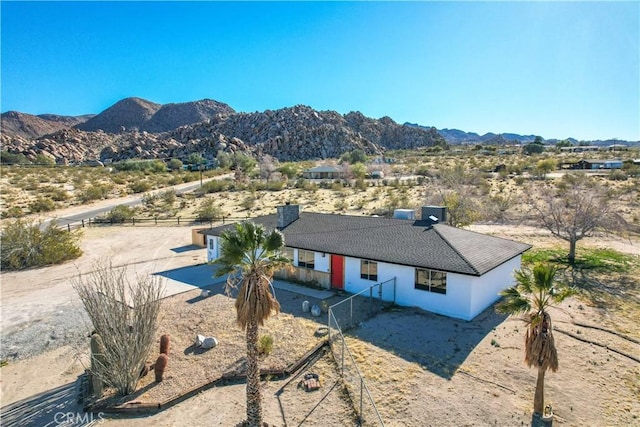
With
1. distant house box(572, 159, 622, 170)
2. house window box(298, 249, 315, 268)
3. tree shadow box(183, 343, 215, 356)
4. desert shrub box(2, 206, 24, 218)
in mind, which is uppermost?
distant house box(572, 159, 622, 170)

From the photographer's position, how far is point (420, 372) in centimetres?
1246

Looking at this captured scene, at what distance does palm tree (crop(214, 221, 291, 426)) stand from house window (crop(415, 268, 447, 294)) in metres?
8.90

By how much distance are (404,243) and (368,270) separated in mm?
2180

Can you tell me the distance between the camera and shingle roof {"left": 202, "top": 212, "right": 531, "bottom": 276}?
16953 millimetres

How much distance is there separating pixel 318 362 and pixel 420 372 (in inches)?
136

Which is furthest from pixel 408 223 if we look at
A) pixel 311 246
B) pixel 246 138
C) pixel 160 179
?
pixel 246 138

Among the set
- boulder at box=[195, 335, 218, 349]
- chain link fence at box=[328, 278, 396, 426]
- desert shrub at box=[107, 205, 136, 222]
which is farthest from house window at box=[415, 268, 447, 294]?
desert shrub at box=[107, 205, 136, 222]

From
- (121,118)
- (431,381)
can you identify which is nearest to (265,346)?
(431,381)

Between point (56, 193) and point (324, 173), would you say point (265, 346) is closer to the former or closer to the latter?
point (56, 193)

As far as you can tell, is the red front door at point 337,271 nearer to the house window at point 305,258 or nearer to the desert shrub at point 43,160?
the house window at point 305,258

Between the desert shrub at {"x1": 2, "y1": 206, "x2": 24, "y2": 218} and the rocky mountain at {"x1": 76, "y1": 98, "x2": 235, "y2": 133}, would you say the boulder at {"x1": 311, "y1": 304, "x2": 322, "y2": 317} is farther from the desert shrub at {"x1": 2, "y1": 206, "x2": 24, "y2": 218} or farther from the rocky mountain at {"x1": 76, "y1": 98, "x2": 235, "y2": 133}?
the rocky mountain at {"x1": 76, "y1": 98, "x2": 235, "y2": 133}

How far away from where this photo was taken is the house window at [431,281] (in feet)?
55.3

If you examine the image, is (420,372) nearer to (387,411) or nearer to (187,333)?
(387,411)

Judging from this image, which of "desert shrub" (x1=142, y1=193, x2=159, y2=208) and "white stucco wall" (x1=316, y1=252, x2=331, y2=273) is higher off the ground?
"white stucco wall" (x1=316, y1=252, x2=331, y2=273)
